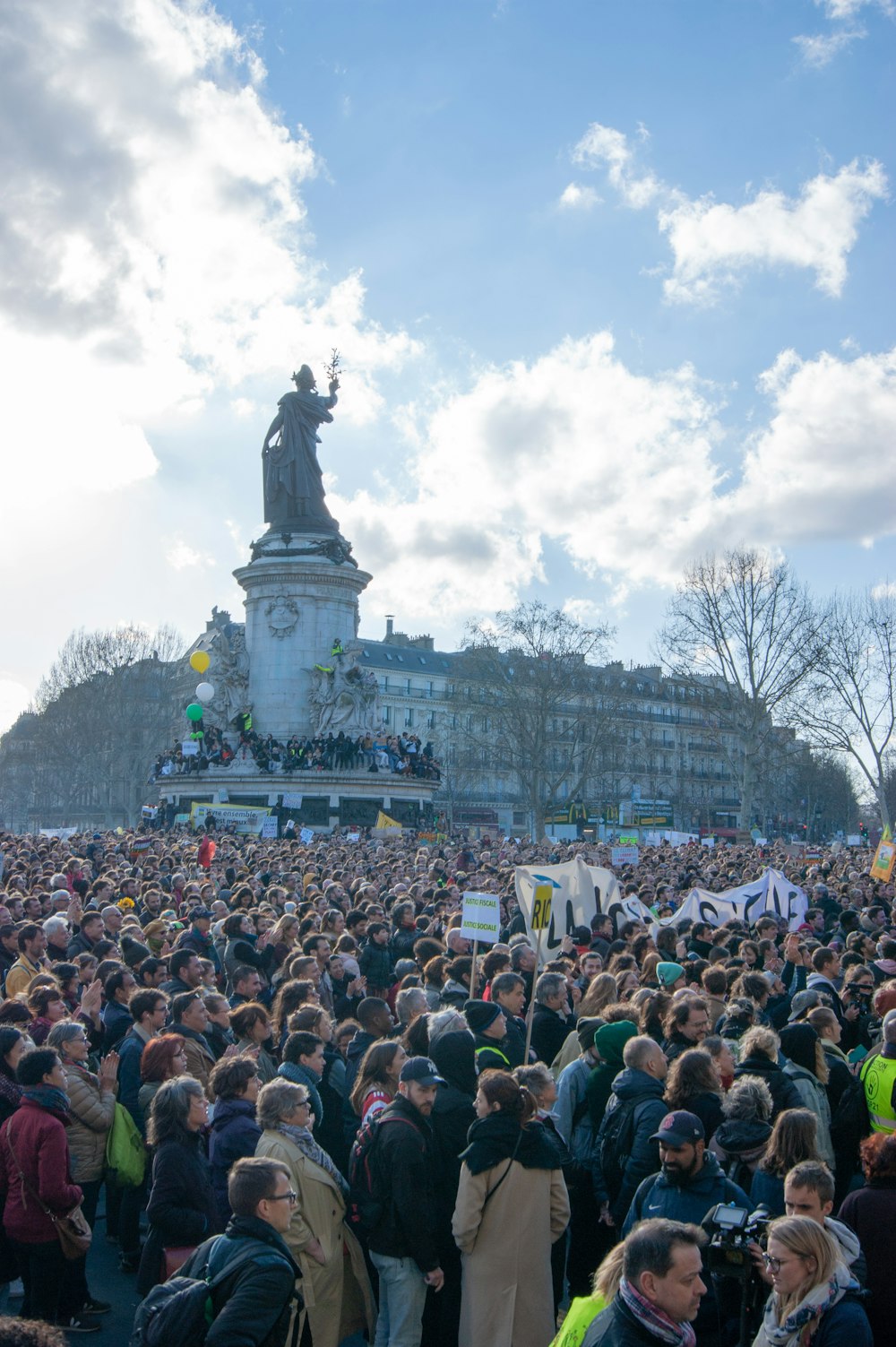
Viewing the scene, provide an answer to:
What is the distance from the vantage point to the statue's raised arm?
45.4 m

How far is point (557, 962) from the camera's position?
→ 10.7 m

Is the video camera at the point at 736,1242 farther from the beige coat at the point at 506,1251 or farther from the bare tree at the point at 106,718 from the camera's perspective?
the bare tree at the point at 106,718

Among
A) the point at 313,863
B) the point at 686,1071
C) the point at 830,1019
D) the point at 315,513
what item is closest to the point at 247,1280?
the point at 686,1071

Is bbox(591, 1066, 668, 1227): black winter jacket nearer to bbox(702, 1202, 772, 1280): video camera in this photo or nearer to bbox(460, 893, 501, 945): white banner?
bbox(702, 1202, 772, 1280): video camera

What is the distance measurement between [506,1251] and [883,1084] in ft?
7.89

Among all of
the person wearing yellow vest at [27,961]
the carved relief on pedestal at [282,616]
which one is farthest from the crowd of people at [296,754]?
the person wearing yellow vest at [27,961]

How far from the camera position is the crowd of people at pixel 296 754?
41.3m

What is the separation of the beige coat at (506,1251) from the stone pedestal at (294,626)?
37770 millimetres

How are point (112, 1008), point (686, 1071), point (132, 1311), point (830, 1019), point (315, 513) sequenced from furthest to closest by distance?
1. point (315, 513)
2. point (112, 1008)
3. point (830, 1019)
4. point (132, 1311)
5. point (686, 1071)

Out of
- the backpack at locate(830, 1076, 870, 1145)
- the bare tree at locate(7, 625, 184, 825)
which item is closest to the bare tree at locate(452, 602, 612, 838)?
the bare tree at locate(7, 625, 184, 825)

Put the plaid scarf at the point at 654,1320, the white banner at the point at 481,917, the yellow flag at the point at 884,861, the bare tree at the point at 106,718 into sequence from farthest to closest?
the bare tree at the point at 106,718 → the yellow flag at the point at 884,861 → the white banner at the point at 481,917 → the plaid scarf at the point at 654,1320

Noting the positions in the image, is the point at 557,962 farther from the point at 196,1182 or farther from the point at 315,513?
the point at 315,513

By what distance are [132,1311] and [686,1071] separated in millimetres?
3509

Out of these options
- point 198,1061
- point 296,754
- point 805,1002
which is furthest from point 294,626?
point 198,1061
